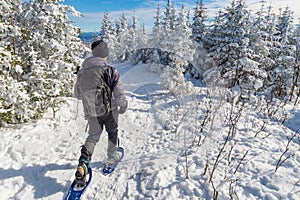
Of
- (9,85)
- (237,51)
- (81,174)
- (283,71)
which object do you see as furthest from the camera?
(283,71)

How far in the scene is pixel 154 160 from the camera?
15.3ft

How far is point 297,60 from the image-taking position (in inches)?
713

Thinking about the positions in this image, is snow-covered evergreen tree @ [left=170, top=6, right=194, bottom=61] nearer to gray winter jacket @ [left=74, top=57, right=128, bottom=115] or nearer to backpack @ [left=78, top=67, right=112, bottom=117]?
Answer: gray winter jacket @ [left=74, top=57, right=128, bottom=115]

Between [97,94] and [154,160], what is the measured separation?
223 centimetres

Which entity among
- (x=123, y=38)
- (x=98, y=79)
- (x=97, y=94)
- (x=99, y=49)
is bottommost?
(x=97, y=94)

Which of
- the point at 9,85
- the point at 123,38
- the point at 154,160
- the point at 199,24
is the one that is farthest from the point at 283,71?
the point at 123,38

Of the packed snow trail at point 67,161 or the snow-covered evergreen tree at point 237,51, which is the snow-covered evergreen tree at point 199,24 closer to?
the snow-covered evergreen tree at point 237,51

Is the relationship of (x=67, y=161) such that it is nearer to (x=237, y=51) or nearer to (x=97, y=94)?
(x=97, y=94)

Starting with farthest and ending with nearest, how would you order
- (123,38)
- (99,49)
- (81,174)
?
(123,38), (99,49), (81,174)

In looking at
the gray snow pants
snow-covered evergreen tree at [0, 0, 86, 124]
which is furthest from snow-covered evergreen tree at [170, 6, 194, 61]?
the gray snow pants

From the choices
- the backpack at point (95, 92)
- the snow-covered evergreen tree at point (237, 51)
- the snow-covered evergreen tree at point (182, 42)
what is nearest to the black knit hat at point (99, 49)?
the backpack at point (95, 92)

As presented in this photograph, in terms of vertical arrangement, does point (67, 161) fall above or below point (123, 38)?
below

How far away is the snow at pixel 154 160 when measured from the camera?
360cm

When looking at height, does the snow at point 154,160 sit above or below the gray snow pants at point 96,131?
below
